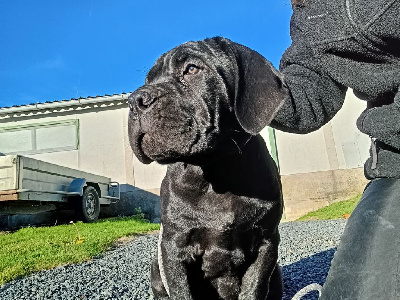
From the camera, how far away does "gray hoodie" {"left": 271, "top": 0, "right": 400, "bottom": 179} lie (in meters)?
1.72

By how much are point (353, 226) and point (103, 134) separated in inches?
501

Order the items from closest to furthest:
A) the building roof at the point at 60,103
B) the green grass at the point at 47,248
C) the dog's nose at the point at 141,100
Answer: the dog's nose at the point at 141,100
the green grass at the point at 47,248
the building roof at the point at 60,103

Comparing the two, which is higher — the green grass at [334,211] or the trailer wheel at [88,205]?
the trailer wheel at [88,205]

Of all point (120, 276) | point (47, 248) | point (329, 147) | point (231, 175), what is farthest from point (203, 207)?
point (329, 147)

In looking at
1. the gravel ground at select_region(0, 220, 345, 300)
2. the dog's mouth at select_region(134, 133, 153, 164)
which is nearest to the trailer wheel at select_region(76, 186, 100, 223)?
the gravel ground at select_region(0, 220, 345, 300)

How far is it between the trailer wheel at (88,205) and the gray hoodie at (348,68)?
9.08 metres

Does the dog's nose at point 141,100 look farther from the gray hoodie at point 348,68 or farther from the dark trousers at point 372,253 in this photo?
the dark trousers at point 372,253

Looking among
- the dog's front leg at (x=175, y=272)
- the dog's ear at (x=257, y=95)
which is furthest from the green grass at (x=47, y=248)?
the dog's ear at (x=257, y=95)

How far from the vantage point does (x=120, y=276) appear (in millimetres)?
4391

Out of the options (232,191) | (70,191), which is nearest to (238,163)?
(232,191)

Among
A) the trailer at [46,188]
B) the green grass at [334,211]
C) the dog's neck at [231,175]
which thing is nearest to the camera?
the dog's neck at [231,175]

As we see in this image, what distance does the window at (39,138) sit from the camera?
14031 millimetres

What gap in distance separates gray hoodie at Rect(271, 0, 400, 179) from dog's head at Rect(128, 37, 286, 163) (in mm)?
151

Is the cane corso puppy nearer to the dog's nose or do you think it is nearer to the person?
the dog's nose
